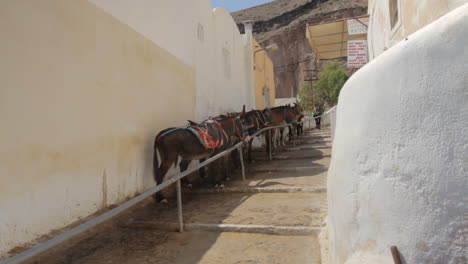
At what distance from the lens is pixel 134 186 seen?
5566 millimetres

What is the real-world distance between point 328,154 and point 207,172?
3.95 meters

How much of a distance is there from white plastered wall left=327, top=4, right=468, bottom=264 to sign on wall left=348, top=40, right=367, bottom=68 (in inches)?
403

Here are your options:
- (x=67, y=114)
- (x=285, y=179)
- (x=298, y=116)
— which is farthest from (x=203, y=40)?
(x=298, y=116)

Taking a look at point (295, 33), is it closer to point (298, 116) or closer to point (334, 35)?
point (334, 35)

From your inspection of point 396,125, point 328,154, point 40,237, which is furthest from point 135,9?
point 328,154

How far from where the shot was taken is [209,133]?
641 centimetres

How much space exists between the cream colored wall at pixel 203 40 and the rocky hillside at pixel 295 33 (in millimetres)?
30123

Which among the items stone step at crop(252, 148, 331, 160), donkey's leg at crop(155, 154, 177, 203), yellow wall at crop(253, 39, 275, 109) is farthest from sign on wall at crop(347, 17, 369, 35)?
donkey's leg at crop(155, 154, 177, 203)

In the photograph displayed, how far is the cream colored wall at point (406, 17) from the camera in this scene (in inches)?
183

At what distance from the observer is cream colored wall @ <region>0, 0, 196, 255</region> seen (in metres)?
3.17

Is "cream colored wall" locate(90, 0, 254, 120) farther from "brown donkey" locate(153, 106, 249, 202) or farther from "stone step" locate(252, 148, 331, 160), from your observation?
"stone step" locate(252, 148, 331, 160)

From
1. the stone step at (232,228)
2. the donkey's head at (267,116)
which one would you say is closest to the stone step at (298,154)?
the donkey's head at (267,116)

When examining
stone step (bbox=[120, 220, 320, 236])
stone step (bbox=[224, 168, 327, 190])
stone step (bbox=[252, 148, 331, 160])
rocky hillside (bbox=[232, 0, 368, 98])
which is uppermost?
rocky hillside (bbox=[232, 0, 368, 98])

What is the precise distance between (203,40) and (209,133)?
418cm
